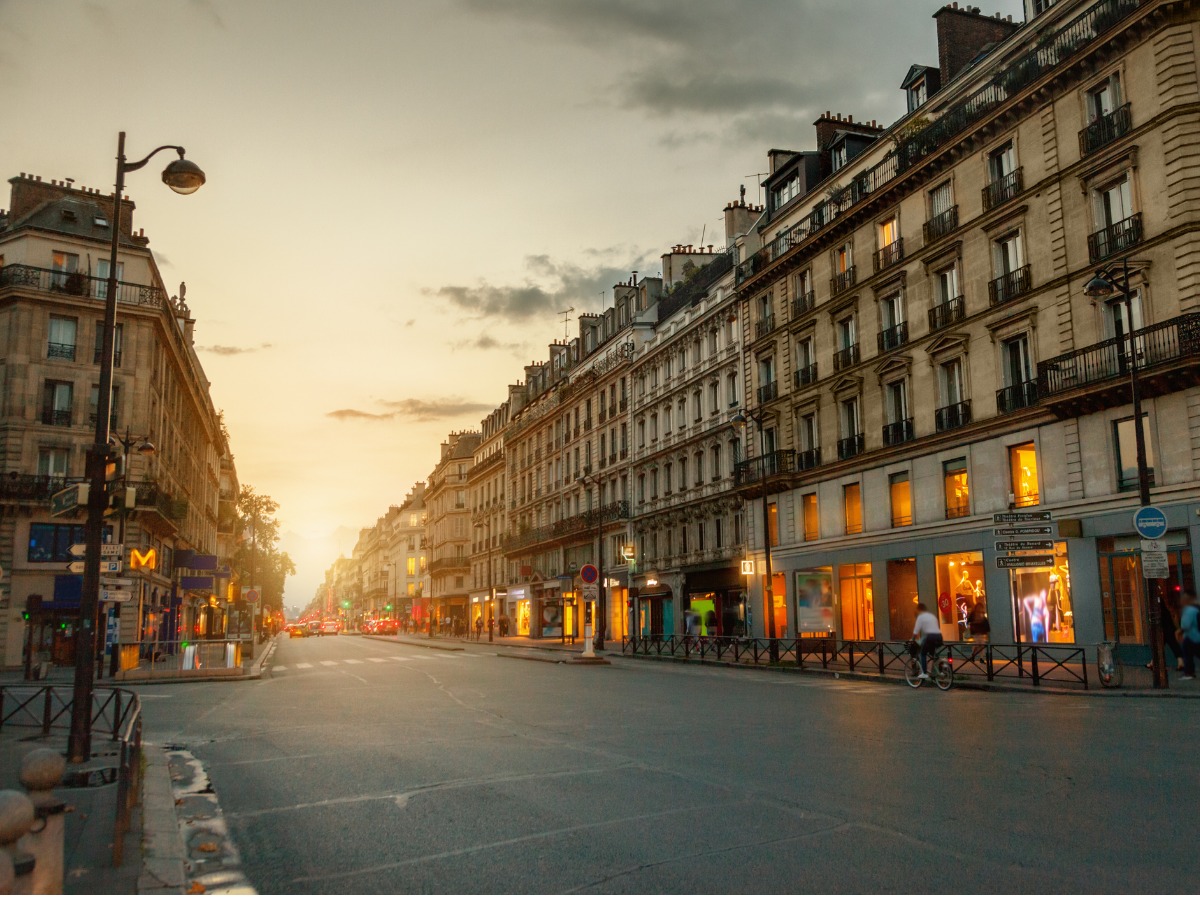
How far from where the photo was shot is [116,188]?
12.9m

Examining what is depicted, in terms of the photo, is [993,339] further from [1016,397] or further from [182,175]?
[182,175]

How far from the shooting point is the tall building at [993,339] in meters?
23.8

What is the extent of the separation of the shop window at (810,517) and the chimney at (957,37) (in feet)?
53.6

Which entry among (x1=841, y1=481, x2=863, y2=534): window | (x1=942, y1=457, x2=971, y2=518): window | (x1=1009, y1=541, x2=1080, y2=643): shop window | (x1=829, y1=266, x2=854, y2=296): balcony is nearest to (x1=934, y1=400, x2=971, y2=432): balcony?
(x1=942, y1=457, x2=971, y2=518): window

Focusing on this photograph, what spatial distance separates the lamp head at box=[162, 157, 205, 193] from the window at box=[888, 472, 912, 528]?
26173 mm

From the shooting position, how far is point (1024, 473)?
28.2m

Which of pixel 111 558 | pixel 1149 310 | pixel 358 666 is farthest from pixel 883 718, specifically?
pixel 358 666

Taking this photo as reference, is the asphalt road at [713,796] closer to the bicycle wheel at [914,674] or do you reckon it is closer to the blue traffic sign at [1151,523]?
the blue traffic sign at [1151,523]

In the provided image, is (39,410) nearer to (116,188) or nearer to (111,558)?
(111,558)

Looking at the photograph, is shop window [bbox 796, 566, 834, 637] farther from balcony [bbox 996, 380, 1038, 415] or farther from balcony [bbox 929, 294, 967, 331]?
balcony [bbox 996, 380, 1038, 415]

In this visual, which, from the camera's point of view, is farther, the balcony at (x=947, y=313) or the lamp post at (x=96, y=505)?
the balcony at (x=947, y=313)

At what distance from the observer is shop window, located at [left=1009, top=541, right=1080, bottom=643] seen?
26.3 m

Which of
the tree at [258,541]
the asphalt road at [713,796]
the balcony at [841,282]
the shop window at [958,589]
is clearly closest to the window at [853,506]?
the shop window at [958,589]

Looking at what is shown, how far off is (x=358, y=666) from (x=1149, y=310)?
86.1 ft
